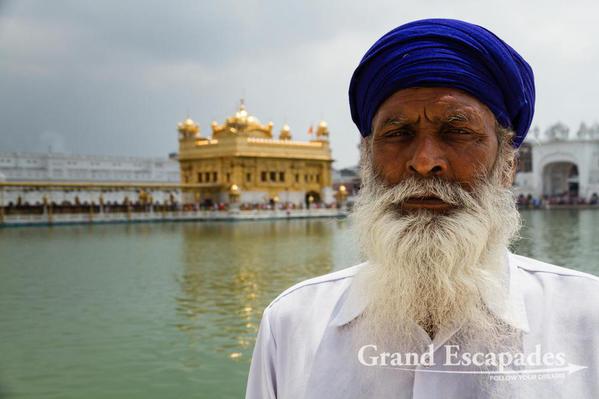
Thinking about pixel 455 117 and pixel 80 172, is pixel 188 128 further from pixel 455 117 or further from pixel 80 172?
pixel 455 117

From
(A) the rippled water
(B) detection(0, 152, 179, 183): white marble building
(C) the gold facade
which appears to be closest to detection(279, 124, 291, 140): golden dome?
(C) the gold facade

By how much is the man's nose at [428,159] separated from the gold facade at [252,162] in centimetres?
3593

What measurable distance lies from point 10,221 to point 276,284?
21.9 metres

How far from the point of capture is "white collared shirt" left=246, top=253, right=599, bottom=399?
0.98 m

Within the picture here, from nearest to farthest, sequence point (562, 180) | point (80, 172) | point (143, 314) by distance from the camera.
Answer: point (143, 314), point (80, 172), point (562, 180)

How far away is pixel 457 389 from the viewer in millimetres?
996

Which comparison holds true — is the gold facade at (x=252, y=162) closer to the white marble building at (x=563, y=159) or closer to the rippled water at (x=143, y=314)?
the white marble building at (x=563, y=159)

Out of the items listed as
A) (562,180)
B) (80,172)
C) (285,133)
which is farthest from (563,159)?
(80,172)

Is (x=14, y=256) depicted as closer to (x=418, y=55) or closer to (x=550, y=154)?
(x=418, y=55)

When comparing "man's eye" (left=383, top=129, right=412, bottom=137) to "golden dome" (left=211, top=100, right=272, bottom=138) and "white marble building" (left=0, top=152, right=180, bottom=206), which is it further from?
"white marble building" (left=0, top=152, right=180, bottom=206)

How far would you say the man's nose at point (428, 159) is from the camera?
1077 millimetres

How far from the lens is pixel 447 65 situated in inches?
42.2

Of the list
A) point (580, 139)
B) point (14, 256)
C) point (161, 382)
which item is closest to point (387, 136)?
point (161, 382)

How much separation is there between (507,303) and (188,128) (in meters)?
42.2
